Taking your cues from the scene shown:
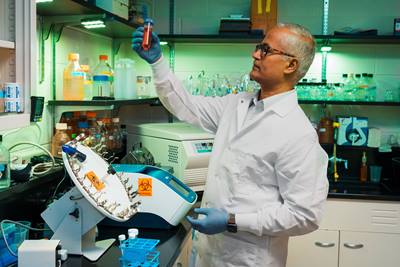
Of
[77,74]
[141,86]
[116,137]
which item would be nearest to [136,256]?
[77,74]

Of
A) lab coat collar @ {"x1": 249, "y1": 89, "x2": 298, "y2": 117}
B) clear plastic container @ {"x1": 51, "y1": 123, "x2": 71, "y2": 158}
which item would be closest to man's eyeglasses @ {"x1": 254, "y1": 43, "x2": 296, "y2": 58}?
lab coat collar @ {"x1": 249, "y1": 89, "x2": 298, "y2": 117}

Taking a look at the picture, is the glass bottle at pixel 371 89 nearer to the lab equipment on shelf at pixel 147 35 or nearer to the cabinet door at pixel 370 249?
the cabinet door at pixel 370 249

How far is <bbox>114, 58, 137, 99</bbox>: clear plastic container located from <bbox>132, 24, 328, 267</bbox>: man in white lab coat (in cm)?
93

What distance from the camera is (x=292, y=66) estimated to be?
183 centimetres

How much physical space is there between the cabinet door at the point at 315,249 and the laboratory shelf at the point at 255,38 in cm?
134

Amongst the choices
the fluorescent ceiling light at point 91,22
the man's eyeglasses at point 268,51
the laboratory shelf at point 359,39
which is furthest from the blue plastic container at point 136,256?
the laboratory shelf at point 359,39

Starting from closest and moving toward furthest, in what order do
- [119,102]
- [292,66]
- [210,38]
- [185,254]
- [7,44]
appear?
[7,44] < [292,66] < [185,254] < [119,102] < [210,38]

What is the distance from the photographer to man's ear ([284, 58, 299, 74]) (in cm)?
181

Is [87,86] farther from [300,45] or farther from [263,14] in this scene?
[263,14]

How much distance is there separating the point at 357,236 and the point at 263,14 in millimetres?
1647

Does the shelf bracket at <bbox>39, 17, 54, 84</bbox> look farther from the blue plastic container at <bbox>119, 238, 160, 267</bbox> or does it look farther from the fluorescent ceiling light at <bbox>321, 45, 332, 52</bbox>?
the fluorescent ceiling light at <bbox>321, 45, 332, 52</bbox>

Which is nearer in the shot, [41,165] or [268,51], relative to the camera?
[268,51]

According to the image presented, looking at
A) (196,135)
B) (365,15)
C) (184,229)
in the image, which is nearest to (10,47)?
(184,229)

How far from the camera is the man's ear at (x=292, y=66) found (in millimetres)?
1813
